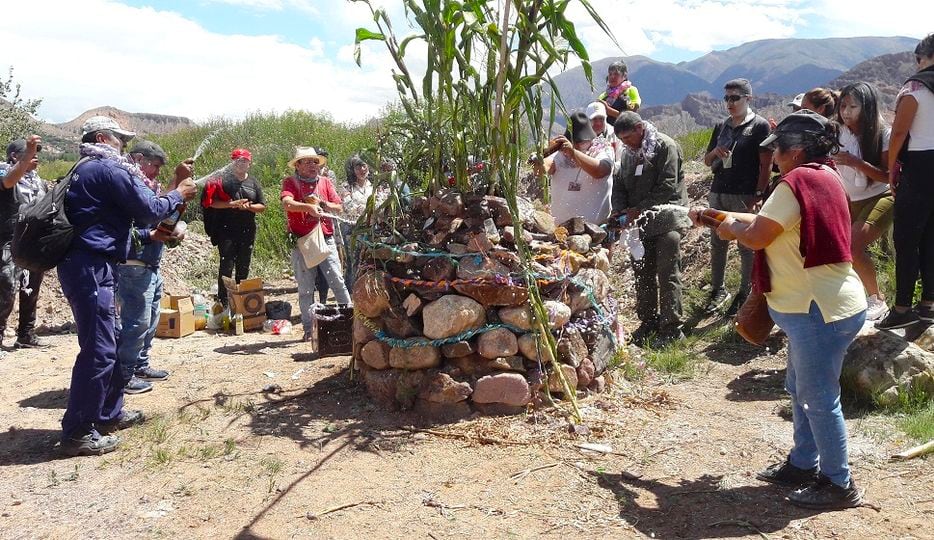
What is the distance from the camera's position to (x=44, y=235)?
3.89m

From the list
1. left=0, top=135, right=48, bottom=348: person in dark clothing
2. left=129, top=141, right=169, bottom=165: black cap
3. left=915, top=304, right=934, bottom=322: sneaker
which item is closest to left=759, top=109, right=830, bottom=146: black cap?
left=915, top=304, right=934, bottom=322: sneaker

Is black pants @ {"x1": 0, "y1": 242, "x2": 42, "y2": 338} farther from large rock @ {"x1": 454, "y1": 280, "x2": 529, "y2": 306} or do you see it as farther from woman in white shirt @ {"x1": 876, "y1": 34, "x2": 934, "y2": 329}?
woman in white shirt @ {"x1": 876, "y1": 34, "x2": 934, "y2": 329}

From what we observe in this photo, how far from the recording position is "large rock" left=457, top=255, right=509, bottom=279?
174 inches

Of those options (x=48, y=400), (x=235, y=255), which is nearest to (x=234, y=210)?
(x=235, y=255)

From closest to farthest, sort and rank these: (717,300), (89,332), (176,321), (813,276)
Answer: (813,276) → (89,332) → (717,300) → (176,321)

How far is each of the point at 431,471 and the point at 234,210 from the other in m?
4.65

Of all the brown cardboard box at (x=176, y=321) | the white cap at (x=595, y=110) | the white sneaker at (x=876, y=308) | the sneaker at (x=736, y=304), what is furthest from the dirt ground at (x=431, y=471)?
the white cap at (x=595, y=110)

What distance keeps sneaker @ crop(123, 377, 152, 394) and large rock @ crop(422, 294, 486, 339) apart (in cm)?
234

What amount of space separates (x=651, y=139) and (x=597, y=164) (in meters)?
0.49

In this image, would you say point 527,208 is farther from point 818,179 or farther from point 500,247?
point 818,179

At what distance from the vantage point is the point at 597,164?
5609 millimetres

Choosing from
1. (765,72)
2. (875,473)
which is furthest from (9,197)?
(765,72)

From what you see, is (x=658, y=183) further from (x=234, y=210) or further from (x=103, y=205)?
(x=234, y=210)

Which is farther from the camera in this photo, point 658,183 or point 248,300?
point 248,300
